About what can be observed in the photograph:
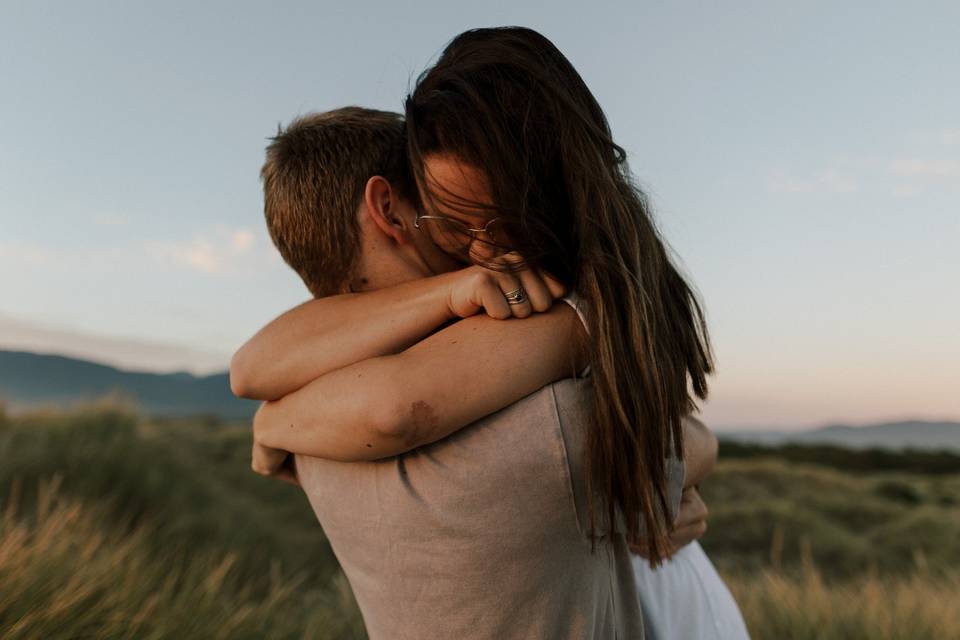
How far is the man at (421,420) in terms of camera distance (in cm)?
131

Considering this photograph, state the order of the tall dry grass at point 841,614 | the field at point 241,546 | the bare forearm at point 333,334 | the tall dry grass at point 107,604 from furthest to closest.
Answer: the tall dry grass at point 841,614, the field at point 241,546, the tall dry grass at point 107,604, the bare forearm at point 333,334

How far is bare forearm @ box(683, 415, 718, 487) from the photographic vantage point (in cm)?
171

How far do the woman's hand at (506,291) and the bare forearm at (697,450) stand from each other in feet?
1.69

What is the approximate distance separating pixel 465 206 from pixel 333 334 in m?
0.34

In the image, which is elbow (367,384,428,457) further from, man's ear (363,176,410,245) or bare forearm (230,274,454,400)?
man's ear (363,176,410,245)

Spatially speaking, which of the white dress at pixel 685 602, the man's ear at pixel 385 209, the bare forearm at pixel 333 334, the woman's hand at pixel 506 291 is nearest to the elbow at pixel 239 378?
the bare forearm at pixel 333 334

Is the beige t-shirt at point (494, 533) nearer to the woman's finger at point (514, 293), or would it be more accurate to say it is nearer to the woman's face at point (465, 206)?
the woman's finger at point (514, 293)

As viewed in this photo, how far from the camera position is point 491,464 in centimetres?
132

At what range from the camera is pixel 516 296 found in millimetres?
1349

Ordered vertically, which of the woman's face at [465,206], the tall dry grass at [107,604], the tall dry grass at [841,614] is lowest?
the tall dry grass at [841,614]

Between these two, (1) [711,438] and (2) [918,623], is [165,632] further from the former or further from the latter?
(2) [918,623]

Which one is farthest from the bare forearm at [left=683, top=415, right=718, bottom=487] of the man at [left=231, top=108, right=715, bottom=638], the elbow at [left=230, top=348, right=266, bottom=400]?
the elbow at [left=230, top=348, right=266, bottom=400]

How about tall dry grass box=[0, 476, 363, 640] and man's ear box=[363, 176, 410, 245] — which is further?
tall dry grass box=[0, 476, 363, 640]

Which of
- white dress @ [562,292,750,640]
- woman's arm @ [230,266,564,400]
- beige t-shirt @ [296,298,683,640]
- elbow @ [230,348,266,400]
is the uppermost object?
woman's arm @ [230,266,564,400]
